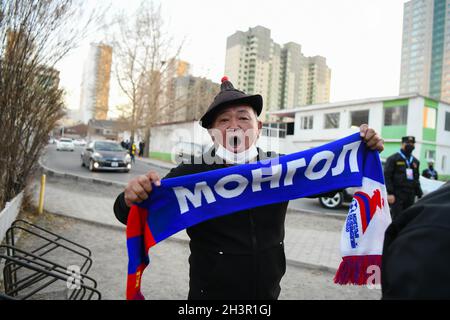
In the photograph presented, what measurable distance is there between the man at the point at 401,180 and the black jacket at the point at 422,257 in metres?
6.29

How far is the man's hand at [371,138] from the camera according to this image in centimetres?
210

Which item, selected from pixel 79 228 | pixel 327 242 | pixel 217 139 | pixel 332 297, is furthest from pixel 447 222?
pixel 79 228

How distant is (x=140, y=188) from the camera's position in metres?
1.76

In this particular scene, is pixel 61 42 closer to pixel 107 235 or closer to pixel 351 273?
pixel 107 235

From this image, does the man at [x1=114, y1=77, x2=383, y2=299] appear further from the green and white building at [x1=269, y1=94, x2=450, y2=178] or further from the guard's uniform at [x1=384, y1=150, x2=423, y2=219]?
the green and white building at [x1=269, y1=94, x2=450, y2=178]

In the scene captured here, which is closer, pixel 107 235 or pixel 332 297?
pixel 332 297

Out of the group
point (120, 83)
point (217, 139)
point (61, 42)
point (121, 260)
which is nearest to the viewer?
point (217, 139)

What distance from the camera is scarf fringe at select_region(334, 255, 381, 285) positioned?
2016mm

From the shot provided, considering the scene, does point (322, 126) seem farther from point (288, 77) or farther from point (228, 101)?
point (288, 77)

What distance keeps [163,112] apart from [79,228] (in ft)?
96.3

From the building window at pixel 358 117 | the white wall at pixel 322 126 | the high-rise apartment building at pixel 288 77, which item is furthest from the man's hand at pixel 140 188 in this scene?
the high-rise apartment building at pixel 288 77

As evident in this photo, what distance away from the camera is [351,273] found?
6.68ft

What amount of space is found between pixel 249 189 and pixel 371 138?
0.90 meters

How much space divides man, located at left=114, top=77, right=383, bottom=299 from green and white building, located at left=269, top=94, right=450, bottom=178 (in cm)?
2197
